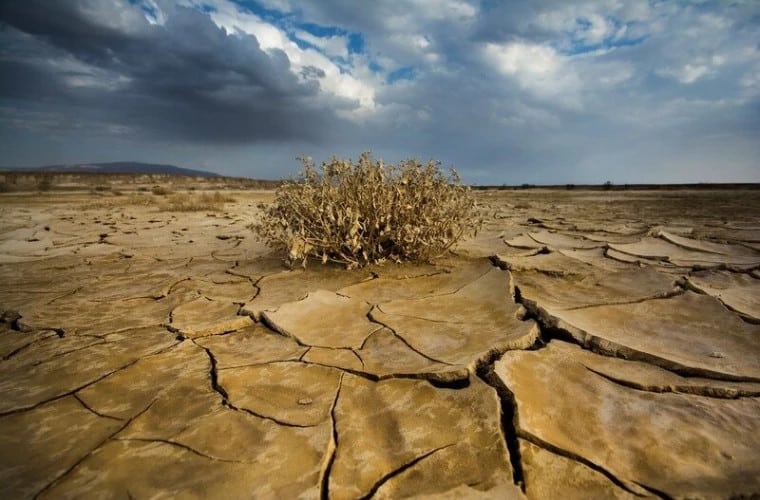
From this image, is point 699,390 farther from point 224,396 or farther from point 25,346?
point 25,346

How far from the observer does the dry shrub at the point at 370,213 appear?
281cm

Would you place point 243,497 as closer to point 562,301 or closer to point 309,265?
point 562,301

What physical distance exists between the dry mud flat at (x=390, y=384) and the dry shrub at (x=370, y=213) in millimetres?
287

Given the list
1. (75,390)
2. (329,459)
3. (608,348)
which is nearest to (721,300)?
(608,348)

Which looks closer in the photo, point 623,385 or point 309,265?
point 623,385

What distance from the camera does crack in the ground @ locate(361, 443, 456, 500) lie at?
889mm

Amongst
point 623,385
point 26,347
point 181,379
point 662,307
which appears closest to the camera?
point 623,385

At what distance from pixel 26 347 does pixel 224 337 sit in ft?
2.73

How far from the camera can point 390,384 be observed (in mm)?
1319

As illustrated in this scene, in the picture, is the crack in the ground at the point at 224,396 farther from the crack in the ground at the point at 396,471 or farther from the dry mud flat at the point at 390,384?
the crack in the ground at the point at 396,471

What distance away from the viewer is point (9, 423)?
3.78ft

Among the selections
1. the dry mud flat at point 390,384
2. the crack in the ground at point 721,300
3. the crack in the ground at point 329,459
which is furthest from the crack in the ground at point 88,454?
the crack in the ground at point 721,300

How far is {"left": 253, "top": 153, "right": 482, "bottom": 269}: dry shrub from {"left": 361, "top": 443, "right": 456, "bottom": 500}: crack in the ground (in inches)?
71.4

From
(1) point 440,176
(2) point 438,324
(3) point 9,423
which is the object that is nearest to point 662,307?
(2) point 438,324
